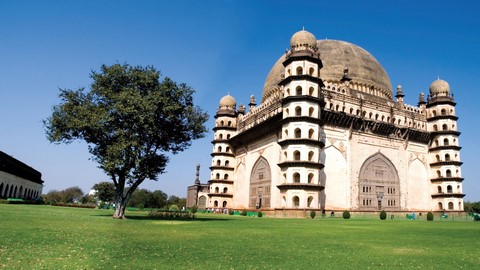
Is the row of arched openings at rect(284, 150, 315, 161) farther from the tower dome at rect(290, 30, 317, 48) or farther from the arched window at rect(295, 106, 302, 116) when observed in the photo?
→ the tower dome at rect(290, 30, 317, 48)

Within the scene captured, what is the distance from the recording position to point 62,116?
2522 cm

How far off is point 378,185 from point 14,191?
68397 millimetres

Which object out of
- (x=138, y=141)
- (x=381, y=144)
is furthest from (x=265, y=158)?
(x=138, y=141)

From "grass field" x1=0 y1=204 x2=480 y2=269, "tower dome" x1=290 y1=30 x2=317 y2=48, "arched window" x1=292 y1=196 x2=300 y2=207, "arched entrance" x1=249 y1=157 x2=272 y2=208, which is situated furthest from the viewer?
"arched entrance" x1=249 y1=157 x2=272 y2=208

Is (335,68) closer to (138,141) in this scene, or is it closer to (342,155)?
(342,155)

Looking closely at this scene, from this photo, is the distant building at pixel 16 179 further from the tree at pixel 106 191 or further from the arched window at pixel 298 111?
the arched window at pixel 298 111

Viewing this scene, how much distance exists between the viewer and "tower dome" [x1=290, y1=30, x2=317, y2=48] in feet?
139

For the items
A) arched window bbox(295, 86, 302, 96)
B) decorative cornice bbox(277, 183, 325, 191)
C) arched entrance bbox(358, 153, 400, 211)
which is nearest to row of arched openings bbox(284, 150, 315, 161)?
decorative cornice bbox(277, 183, 325, 191)

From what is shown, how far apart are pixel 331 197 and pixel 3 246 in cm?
3629

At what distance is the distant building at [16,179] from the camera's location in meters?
63.8

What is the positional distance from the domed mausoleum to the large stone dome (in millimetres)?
156

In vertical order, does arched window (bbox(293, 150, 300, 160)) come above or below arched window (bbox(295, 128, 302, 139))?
below

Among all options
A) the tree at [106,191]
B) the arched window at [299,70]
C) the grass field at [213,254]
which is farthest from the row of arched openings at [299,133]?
the tree at [106,191]

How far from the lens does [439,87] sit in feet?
175
